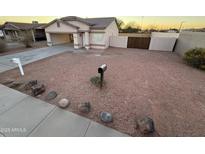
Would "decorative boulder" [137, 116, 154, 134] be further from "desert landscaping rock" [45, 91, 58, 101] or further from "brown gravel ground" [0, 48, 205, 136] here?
"desert landscaping rock" [45, 91, 58, 101]

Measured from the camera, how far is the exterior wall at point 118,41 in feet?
48.3

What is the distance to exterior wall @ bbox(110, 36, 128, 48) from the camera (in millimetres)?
14713

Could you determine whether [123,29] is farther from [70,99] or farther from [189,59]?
[70,99]

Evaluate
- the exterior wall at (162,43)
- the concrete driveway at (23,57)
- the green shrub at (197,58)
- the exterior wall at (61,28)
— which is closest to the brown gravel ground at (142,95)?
the green shrub at (197,58)

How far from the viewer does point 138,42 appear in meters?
14.1

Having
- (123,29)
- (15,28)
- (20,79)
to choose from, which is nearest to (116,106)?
(20,79)

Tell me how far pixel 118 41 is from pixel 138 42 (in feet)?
9.34

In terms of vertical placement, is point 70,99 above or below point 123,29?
below

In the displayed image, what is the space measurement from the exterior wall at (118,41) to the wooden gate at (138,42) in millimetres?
587

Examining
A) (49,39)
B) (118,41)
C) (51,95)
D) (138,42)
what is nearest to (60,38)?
(49,39)
